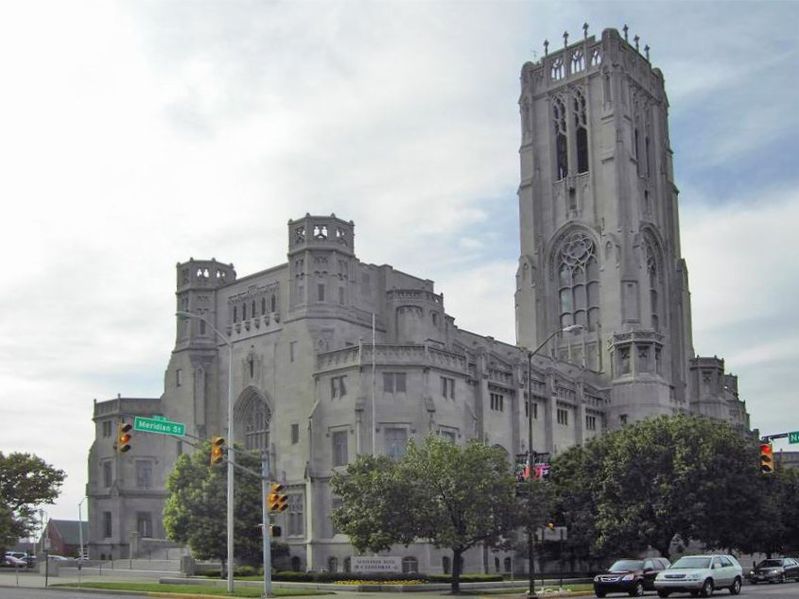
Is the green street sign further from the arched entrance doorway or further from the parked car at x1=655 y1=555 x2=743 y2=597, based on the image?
the arched entrance doorway

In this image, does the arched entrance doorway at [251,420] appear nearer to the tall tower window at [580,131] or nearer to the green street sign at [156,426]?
the green street sign at [156,426]

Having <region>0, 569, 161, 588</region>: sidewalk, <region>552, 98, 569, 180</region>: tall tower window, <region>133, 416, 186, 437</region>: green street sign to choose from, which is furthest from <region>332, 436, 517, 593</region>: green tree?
<region>552, 98, 569, 180</region>: tall tower window

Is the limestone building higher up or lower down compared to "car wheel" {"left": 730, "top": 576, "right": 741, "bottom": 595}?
higher up

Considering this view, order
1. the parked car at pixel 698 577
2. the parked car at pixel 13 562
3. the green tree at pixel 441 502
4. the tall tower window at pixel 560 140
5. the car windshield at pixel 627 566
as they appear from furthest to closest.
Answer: the tall tower window at pixel 560 140, the parked car at pixel 13 562, the green tree at pixel 441 502, the car windshield at pixel 627 566, the parked car at pixel 698 577

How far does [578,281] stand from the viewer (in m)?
126

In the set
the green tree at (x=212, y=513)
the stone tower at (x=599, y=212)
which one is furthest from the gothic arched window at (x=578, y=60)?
the green tree at (x=212, y=513)

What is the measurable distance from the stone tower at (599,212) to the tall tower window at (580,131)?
0.39 feet

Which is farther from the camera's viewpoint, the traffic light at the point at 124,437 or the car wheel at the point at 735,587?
the car wheel at the point at 735,587

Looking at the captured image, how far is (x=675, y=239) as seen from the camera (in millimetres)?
133250

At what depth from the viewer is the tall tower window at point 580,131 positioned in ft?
424

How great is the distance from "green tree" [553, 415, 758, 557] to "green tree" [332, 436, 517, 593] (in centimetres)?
1223

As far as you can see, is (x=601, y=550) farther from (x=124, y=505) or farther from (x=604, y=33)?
(x=604, y=33)

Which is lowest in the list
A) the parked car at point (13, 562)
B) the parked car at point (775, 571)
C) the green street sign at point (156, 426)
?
the parked car at point (13, 562)

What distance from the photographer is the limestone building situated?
7925 cm
